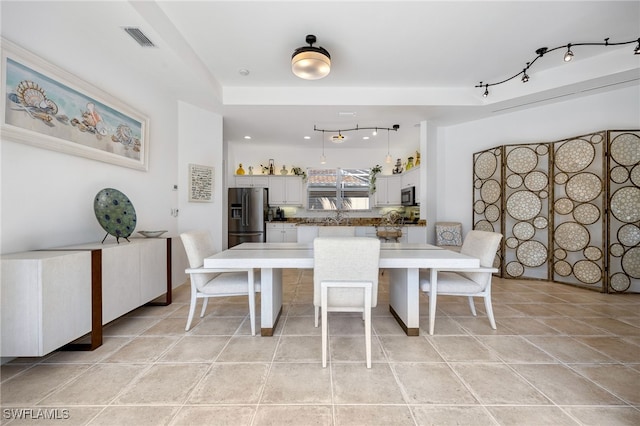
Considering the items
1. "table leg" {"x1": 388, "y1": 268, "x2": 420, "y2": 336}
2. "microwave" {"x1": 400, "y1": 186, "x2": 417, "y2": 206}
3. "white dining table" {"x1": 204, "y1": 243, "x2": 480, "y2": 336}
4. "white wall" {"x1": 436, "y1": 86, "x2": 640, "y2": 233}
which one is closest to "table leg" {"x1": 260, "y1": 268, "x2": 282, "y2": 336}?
"white dining table" {"x1": 204, "y1": 243, "x2": 480, "y2": 336}

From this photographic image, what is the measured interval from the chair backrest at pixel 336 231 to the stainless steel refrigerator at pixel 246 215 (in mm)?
2980

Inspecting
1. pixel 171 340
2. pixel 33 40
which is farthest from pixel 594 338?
pixel 33 40

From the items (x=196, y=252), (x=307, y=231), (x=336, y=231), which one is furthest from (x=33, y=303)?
(x=307, y=231)

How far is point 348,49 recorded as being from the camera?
9.11ft

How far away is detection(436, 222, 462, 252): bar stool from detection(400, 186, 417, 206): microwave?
0.75 m

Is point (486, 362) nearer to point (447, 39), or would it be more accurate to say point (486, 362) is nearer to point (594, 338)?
point (594, 338)

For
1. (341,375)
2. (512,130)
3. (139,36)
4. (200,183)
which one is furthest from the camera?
(512,130)

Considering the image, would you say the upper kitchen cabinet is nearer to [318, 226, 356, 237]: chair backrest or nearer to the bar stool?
the bar stool

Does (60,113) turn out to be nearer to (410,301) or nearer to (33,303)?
(33,303)

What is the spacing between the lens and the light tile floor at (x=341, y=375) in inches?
50.8

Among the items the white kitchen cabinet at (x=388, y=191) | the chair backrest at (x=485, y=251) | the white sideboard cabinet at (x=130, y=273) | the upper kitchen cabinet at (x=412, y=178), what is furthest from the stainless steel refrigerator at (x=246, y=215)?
the chair backrest at (x=485, y=251)

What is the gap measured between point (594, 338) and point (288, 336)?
263 cm

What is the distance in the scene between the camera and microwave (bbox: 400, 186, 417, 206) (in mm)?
4996

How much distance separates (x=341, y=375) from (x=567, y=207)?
13.7ft
